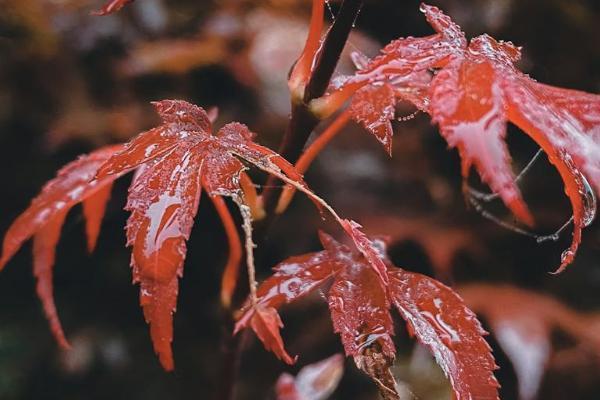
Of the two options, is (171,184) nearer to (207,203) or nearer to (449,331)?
(449,331)

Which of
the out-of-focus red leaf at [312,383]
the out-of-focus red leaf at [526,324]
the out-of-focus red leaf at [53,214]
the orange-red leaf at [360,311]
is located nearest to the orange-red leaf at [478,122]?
the orange-red leaf at [360,311]

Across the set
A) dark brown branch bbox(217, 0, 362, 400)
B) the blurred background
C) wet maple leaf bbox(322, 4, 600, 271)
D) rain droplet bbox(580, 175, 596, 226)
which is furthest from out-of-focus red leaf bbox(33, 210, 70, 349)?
the blurred background

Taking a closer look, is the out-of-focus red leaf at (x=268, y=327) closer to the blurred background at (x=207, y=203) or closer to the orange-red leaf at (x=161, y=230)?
the orange-red leaf at (x=161, y=230)

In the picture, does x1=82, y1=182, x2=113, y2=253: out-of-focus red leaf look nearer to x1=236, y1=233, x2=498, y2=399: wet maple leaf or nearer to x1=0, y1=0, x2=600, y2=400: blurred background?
x1=236, y1=233, x2=498, y2=399: wet maple leaf

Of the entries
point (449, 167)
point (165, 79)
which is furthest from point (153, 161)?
point (449, 167)

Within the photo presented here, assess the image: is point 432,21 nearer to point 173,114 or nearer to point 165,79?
point 173,114

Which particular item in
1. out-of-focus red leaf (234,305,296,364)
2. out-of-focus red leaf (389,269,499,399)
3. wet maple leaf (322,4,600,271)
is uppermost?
wet maple leaf (322,4,600,271)
